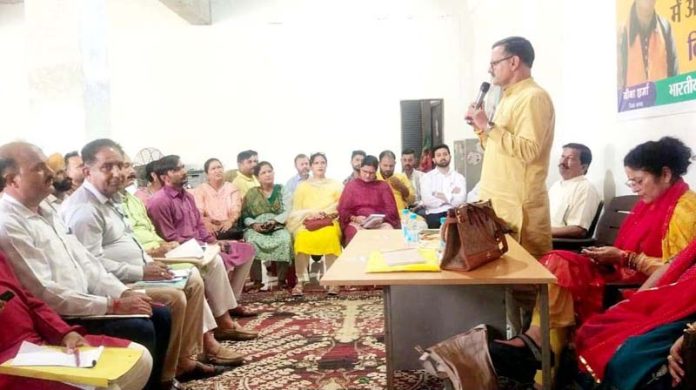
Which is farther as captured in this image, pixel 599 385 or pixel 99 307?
pixel 99 307

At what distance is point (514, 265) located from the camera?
212 cm

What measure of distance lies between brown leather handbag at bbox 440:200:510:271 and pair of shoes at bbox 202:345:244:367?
1.53 m

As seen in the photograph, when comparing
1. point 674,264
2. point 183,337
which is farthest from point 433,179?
point 674,264

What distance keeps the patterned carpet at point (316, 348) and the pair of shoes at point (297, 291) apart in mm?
83

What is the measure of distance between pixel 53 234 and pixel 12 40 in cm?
649

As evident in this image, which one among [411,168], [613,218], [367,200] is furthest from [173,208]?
[411,168]

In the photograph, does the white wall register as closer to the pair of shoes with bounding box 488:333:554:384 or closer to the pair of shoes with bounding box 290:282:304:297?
the pair of shoes with bounding box 290:282:304:297

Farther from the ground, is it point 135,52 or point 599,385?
point 135,52

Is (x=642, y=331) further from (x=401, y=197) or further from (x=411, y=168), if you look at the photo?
(x=411, y=168)

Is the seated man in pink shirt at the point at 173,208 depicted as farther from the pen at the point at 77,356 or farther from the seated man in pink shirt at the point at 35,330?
the pen at the point at 77,356

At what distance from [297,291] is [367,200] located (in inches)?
40.1

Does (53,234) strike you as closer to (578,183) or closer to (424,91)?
(578,183)

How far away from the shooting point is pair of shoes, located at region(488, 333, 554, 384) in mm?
2152

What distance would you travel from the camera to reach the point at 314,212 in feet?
17.2
